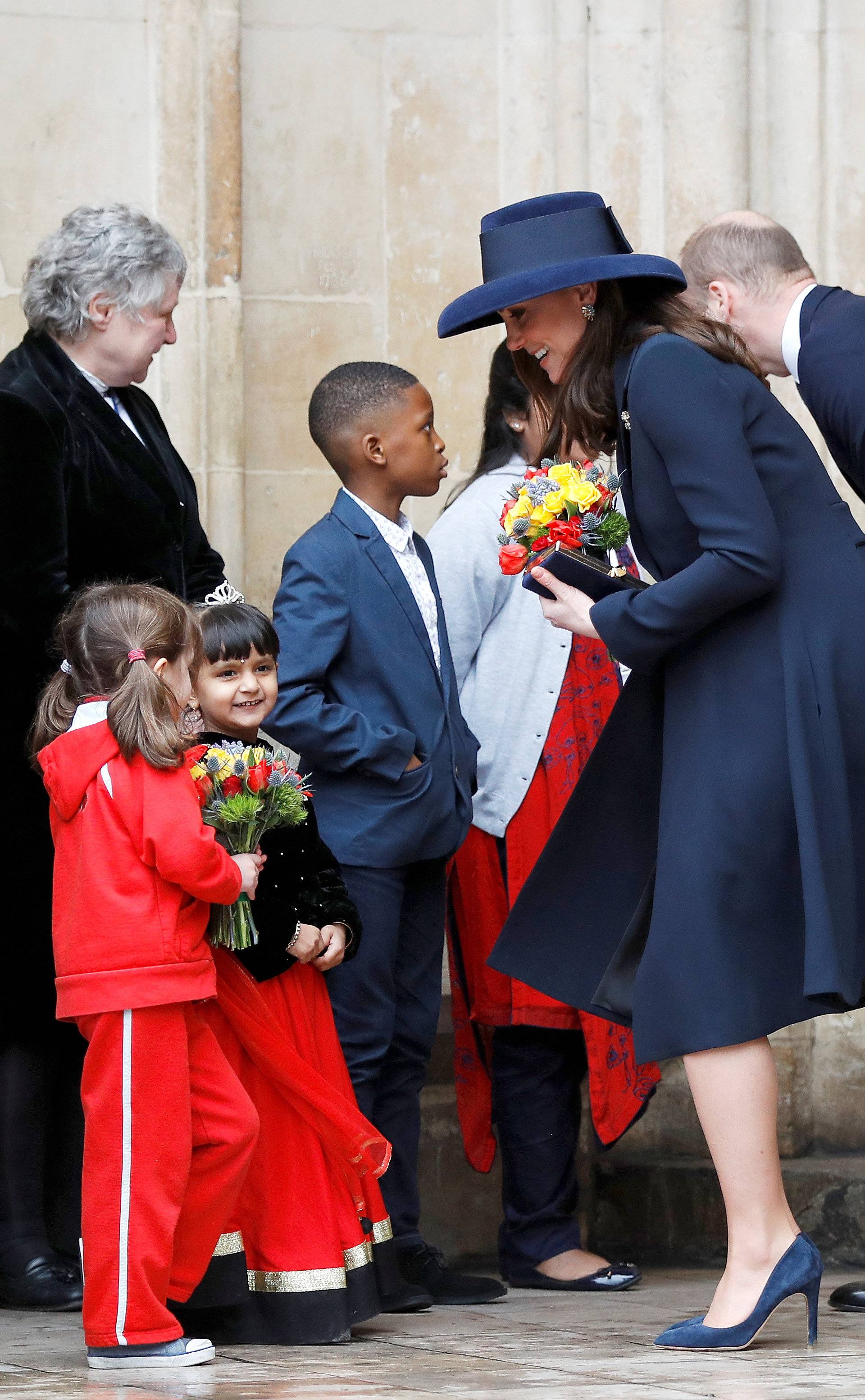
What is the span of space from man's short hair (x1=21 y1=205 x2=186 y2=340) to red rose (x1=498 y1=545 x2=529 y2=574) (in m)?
1.01

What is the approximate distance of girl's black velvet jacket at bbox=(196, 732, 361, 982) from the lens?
3494 mm

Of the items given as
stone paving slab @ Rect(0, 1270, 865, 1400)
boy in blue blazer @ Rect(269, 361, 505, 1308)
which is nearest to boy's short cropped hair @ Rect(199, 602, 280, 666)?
boy in blue blazer @ Rect(269, 361, 505, 1308)

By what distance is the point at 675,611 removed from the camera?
3152 mm

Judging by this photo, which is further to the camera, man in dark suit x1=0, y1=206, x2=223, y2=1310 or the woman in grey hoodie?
the woman in grey hoodie

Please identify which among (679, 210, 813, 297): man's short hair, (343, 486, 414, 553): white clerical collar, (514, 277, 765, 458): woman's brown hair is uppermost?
(679, 210, 813, 297): man's short hair

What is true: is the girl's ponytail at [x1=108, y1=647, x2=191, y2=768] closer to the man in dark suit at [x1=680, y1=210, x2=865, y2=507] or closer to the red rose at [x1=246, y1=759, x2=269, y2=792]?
the red rose at [x1=246, y1=759, x2=269, y2=792]

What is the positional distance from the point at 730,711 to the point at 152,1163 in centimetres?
114

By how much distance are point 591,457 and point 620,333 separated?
0.32 meters

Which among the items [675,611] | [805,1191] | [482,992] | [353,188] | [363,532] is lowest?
[805,1191]

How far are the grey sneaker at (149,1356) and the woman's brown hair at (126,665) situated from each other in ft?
2.90

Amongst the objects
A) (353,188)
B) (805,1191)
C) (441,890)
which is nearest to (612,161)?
(353,188)

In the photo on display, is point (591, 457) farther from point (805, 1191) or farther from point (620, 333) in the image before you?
point (805, 1191)

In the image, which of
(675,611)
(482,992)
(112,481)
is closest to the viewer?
(675,611)

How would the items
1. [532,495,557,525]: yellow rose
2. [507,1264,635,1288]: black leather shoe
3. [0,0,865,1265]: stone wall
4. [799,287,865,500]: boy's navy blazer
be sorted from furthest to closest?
[0,0,865,1265]: stone wall, [507,1264,635,1288]: black leather shoe, [799,287,865,500]: boy's navy blazer, [532,495,557,525]: yellow rose
